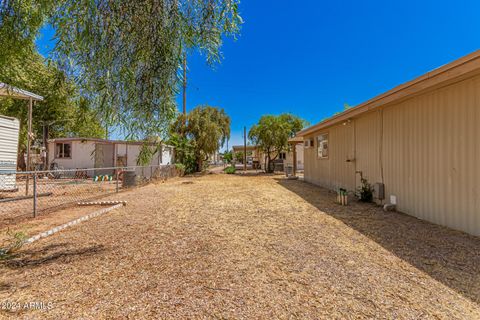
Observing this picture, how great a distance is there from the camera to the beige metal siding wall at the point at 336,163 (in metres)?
7.18

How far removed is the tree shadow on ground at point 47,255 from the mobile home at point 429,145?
551 cm

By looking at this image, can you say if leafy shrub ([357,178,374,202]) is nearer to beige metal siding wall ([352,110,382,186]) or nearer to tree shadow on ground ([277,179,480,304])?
beige metal siding wall ([352,110,382,186])

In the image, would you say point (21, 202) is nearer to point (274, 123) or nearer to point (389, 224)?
point (389, 224)

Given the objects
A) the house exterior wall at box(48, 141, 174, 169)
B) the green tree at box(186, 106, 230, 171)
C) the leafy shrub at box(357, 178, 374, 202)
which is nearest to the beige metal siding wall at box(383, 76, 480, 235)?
the leafy shrub at box(357, 178, 374, 202)

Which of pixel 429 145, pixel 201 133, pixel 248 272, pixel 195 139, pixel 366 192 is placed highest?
pixel 201 133

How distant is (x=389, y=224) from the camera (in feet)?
13.1

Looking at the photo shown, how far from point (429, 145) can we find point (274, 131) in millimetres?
12966

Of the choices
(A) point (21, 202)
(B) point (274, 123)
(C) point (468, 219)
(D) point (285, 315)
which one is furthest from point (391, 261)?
(B) point (274, 123)

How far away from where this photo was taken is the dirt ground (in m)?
1.73

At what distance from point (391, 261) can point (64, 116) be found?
20.8 meters

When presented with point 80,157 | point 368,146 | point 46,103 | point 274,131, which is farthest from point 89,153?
point 368,146

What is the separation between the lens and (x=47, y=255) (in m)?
2.73

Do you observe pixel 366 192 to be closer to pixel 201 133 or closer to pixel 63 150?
pixel 201 133

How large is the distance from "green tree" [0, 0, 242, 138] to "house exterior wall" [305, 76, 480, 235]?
3773 mm
